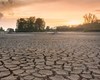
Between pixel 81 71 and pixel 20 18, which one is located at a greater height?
pixel 20 18

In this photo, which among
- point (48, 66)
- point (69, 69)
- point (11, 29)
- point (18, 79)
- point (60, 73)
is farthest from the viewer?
point (11, 29)

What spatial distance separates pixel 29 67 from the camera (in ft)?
14.5

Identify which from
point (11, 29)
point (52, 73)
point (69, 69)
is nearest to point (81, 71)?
point (69, 69)

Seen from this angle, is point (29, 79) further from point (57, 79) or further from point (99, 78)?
point (99, 78)

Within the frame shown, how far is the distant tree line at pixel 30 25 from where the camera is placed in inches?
2034

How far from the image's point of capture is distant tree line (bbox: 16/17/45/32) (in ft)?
169

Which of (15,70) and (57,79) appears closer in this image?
(57,79)

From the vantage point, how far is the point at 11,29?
50312 mm

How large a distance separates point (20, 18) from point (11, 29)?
461 centimetres

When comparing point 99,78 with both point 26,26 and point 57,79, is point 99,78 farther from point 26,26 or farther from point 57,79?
point 26,26

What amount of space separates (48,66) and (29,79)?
1174mm

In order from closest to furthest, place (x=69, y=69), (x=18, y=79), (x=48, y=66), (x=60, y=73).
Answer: (x=18, y=79) → (x=60, y=73) → (x=69, y=69) → (x=48, y=66)

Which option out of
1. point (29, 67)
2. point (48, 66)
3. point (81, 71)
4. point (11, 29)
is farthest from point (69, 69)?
point (11, 29)

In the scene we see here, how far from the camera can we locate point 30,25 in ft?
170
